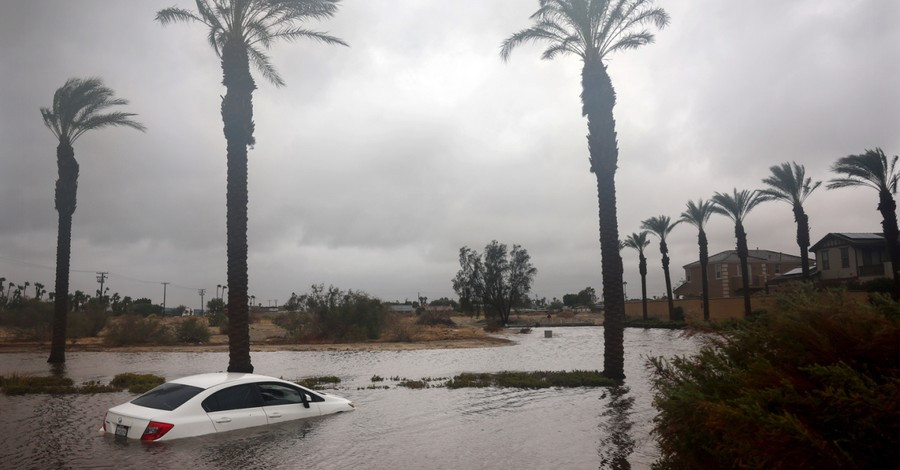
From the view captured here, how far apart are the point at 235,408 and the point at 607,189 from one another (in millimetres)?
14631

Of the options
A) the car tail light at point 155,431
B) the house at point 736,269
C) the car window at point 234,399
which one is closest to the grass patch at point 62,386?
the car window at point 234,399

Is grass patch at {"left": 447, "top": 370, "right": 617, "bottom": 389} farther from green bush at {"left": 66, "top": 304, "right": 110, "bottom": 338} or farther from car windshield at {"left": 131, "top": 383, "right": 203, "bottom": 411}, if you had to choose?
green bush at {"left": 66, "top": 304, "right": 110, "bottom": 338}

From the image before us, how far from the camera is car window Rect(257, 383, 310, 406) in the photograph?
11.9 metres

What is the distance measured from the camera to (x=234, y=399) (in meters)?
11.2

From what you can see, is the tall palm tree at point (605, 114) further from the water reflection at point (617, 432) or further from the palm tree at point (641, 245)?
the palm tree at point (641, 245)

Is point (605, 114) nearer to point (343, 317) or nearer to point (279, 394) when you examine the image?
point (279, 394)

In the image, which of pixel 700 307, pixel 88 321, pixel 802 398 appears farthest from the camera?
pixel 88 321

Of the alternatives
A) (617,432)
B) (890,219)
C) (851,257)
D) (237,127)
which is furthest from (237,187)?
(851,257)

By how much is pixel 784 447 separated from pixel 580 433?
9042 millimetres

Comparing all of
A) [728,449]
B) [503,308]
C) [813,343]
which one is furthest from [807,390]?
[503,308]

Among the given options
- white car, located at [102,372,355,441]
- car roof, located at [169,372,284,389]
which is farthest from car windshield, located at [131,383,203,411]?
car roof, located at [169,372,284,389]

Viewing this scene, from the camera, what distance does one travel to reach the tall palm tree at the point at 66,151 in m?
27.5

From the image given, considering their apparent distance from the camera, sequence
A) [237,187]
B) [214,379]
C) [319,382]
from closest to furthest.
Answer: [214,379]
[237,187]
[319,382]

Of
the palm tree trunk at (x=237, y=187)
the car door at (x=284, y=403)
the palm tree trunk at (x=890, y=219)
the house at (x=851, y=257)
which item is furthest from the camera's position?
the house at (x=851, y=257)
